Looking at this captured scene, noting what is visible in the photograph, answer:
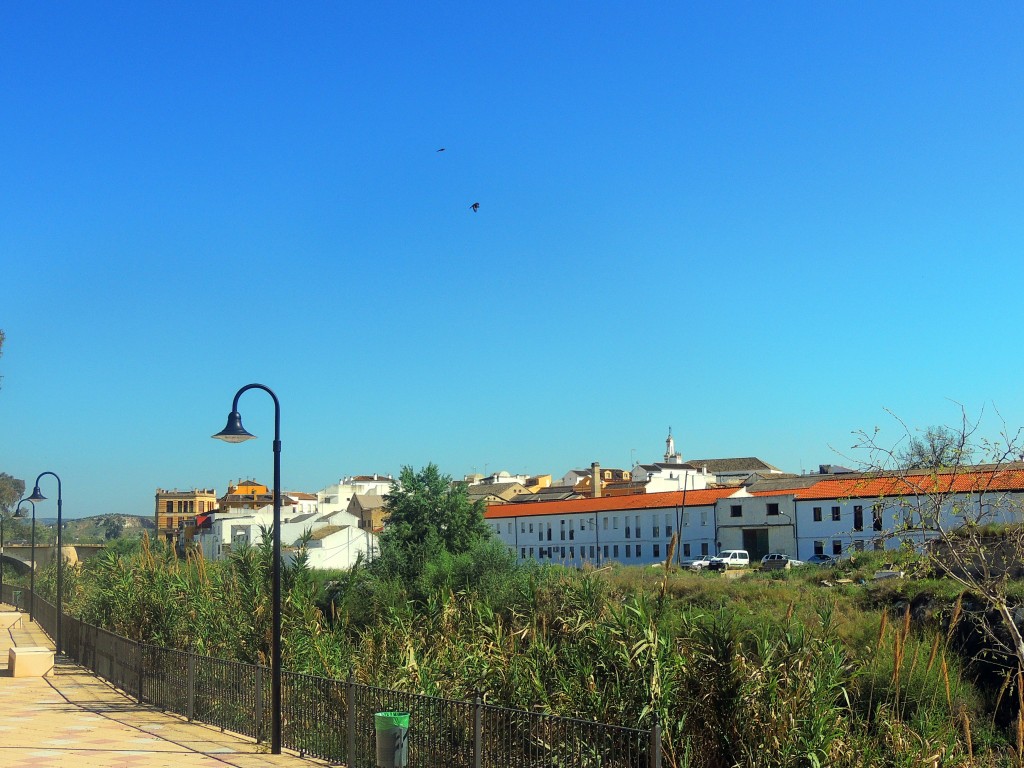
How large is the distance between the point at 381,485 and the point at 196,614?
380ft

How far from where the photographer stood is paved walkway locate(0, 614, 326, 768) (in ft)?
46.2

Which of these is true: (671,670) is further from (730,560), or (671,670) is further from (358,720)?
(730,560)

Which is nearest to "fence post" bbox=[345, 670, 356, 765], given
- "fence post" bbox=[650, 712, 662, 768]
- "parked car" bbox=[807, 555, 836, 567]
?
"fence post" bbox=[650, 712, 662, 768]

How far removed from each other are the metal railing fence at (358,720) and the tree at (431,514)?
99.9 feet

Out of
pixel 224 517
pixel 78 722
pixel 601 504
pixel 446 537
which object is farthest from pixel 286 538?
pixel 78 722

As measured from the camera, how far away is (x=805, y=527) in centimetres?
6788

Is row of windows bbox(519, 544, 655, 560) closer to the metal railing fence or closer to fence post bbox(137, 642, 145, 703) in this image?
fence post bbox(137, 642, 145, 703)

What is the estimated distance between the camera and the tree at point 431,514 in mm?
53219

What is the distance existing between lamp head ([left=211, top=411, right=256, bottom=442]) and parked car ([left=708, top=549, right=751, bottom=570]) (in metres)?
52.7

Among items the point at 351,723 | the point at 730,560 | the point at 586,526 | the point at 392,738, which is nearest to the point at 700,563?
the point at 730,560

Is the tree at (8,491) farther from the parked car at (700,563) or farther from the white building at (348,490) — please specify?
the parked car at (700,563)

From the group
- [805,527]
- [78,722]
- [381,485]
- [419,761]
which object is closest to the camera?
[419,761]

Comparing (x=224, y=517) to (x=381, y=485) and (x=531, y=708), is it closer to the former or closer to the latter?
(x=381, y=485)

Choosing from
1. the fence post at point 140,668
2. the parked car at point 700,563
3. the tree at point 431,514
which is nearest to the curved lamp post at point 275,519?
the fence post at point 140,668
